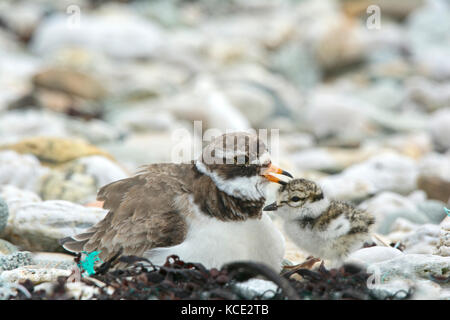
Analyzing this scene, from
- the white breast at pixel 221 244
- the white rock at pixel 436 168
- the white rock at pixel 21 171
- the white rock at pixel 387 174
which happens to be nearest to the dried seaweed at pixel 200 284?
the white breast at pixel 221 244

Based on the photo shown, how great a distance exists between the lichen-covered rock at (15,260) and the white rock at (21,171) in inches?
75.0

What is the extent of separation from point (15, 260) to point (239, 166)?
1750mm

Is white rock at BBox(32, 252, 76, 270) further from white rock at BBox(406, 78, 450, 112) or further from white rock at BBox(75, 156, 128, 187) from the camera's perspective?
white rock at BBox(406, 78, 450, 112)

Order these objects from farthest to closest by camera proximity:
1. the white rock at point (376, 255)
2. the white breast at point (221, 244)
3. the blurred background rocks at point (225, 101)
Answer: the blurred background rocks at point (225, 101), the white rock at point (376, 255), the white breast at point (221, 244)

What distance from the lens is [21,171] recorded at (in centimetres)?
624

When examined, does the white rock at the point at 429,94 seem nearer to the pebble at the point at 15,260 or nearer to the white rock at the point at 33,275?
the pebble at the point at 15,260

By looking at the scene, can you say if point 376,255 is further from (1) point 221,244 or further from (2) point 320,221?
(1) point 221,244

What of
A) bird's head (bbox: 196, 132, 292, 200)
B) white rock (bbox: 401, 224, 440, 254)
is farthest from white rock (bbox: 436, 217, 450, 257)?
bird's head (bbox: 196, 132, 292, 200)

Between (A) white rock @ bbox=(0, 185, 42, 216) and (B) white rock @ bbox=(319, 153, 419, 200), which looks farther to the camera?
(B) white rock @ bbox=(319, 153, 419, 200)

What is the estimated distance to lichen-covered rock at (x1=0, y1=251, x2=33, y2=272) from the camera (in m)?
4.23

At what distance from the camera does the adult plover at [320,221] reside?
165 inches

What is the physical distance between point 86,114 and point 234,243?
25.6ft

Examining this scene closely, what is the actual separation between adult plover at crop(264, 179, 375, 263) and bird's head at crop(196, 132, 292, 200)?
53 centimetres
